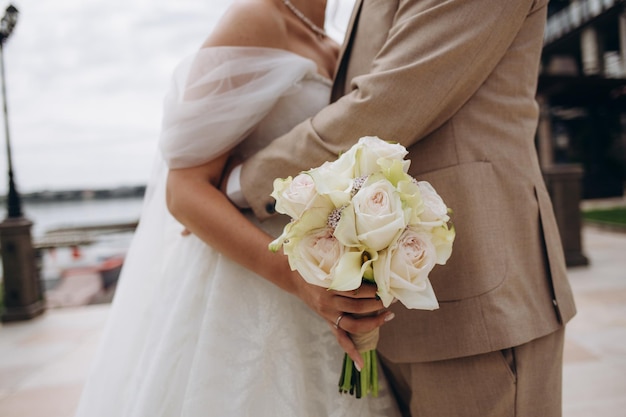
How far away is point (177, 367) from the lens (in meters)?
1.13

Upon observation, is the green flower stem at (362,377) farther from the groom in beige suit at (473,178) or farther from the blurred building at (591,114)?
the blurred building at (591,114)

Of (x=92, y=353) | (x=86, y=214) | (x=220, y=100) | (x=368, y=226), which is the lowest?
(x=86, y=214)

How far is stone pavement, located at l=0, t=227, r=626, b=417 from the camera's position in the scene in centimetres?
280

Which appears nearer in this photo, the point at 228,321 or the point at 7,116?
the point at 228,321

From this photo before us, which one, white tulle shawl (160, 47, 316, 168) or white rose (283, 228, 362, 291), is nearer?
white rose (283, 228, 362, 291)

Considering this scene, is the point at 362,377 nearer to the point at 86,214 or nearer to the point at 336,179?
Answer: the point at 336,179

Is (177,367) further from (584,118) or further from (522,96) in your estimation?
(584,118)

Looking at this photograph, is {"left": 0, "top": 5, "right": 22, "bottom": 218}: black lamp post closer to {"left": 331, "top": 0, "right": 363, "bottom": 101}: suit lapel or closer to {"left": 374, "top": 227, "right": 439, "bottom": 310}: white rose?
{"left": 331, "top": 0, "right": 363, "bottom": 101}: suit lapel

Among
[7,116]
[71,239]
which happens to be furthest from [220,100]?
Result: [71,239]

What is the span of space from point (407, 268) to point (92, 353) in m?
4.11

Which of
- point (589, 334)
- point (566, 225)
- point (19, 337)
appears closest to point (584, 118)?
point (566, 225)

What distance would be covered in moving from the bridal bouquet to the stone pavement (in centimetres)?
246

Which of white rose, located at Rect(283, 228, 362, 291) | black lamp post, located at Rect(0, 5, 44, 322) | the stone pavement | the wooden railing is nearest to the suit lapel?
white rose, located at Rect(283, 228, 362, 291)

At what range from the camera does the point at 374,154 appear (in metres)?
0.76
